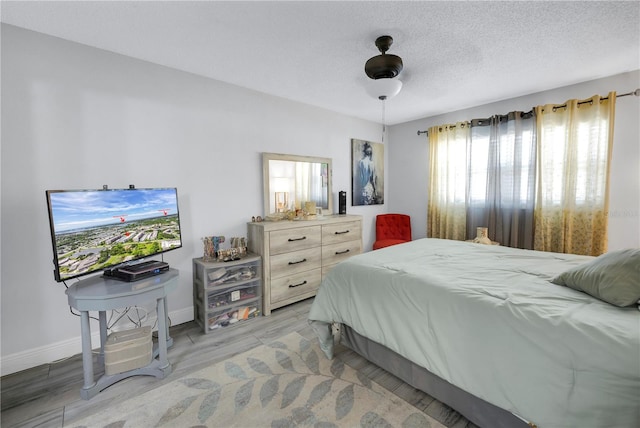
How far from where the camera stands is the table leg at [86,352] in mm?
1735

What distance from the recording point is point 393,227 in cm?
466

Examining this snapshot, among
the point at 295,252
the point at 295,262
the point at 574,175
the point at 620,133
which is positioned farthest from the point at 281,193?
the point at 620,133

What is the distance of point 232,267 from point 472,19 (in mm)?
2820

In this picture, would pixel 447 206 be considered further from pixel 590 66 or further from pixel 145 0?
pixel 145 0

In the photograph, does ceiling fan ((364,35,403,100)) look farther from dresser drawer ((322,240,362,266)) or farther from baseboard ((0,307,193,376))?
baseboard ((0,307,193,376))

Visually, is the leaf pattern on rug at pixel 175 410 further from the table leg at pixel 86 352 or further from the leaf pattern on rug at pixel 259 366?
the table leg at pixel 86 352

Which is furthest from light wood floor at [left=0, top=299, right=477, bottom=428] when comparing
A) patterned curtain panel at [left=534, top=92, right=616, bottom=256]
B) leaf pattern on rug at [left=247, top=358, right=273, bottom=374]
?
patterned curtain panel at [left=534, top=92, right=616, bottom=256]

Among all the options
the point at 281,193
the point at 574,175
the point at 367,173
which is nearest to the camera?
the point at 574,175

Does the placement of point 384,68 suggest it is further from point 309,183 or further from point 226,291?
point 226,291

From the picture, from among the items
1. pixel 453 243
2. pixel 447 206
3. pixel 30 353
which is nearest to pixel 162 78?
pixel 30 353

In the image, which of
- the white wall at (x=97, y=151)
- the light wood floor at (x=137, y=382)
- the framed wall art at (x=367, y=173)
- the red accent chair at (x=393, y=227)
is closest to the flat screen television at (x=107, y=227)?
the white wall at (x=97, y=151)

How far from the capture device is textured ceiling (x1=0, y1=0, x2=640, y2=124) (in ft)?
5.79

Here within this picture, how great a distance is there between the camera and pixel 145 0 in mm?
1682

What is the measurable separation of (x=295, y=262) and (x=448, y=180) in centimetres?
262
